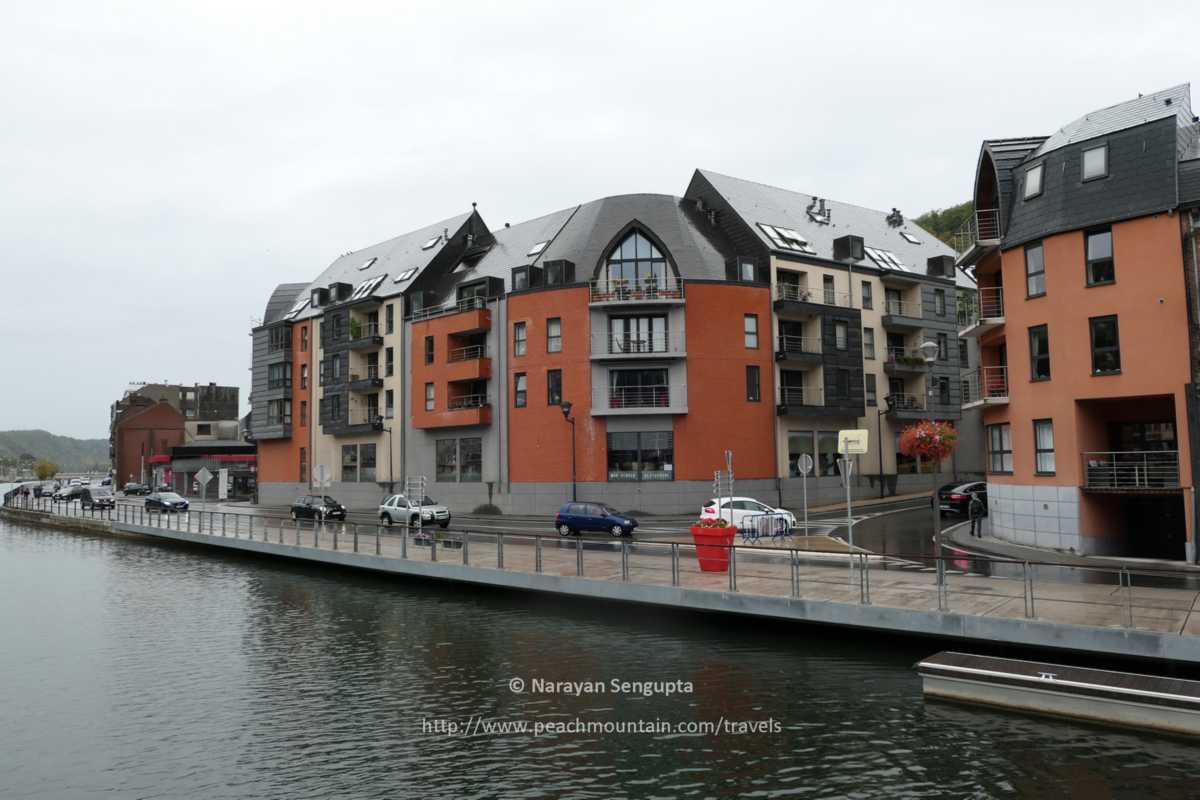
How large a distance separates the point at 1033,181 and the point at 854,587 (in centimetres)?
1725

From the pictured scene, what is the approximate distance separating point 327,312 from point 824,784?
187ft

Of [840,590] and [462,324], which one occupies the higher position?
[462,324]

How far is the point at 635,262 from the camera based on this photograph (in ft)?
147

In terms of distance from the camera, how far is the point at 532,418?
4562 centimetres

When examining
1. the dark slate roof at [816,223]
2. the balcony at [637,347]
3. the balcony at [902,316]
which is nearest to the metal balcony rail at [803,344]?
the dark slate roof at [816,223]

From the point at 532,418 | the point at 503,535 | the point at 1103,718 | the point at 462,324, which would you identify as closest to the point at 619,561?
the point at 503,535

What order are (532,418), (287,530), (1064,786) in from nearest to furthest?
1. (1064,786)
2. (287,530)
3. (532,418)

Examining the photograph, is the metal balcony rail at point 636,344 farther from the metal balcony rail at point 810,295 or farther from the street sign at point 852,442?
the street sign at point 852,442

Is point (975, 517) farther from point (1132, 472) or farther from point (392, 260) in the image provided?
point (392, 260)

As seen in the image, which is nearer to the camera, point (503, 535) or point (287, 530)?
point (503, 535)

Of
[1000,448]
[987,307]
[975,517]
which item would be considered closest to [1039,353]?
[1000,448]

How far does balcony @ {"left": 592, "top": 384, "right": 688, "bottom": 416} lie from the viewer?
1674 inches

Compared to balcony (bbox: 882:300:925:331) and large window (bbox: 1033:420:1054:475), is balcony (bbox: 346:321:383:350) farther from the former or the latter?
large window (bbox: 1033:420:1054:475)

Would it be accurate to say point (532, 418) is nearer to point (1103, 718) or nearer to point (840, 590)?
point (840, 590)
